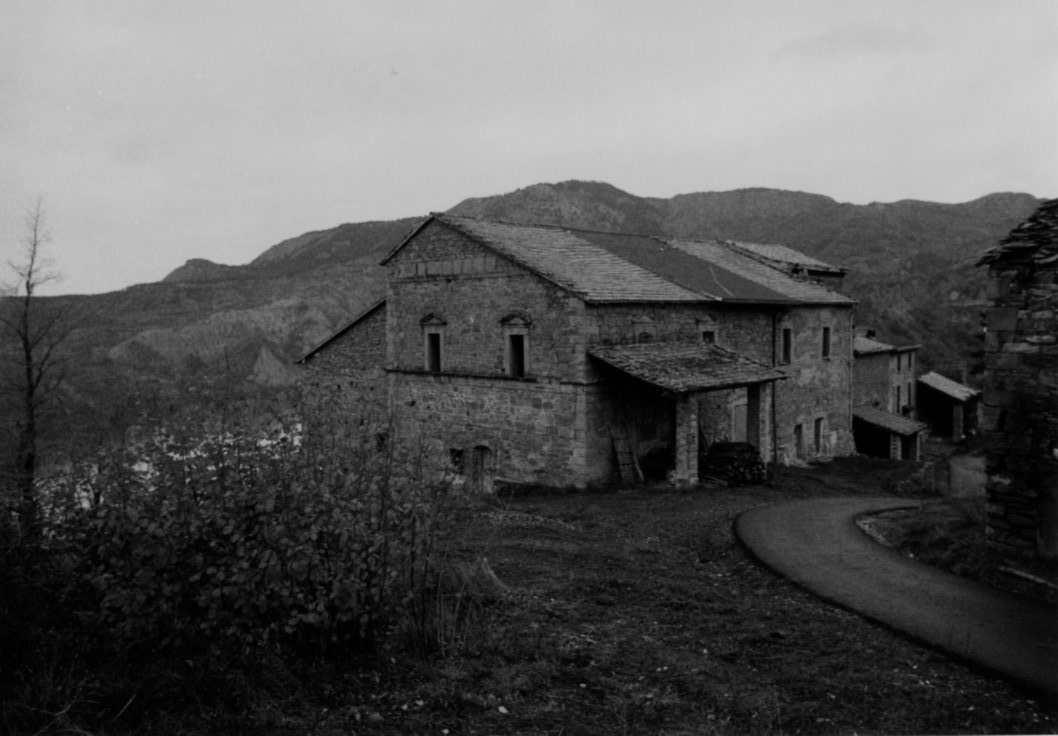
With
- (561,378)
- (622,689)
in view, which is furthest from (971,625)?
(561,378)

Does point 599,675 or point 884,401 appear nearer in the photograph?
point 599,675

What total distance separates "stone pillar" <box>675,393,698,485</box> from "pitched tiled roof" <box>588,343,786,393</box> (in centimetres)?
59

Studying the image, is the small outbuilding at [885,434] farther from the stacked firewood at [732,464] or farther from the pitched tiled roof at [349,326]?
the pitched tiled roof at [349,326]

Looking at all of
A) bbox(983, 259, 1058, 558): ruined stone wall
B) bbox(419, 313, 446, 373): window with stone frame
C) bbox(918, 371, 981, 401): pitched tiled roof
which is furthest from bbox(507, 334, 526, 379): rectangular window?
bbox(918, 371, 981, 401): pitched tiled roof

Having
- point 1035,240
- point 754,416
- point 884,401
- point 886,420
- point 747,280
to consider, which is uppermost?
point 747,280

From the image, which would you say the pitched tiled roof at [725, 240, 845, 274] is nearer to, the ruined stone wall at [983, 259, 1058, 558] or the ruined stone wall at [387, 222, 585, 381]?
the ruined stone wall at [387, 222, 585, 381]

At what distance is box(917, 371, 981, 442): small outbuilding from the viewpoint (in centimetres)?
3741

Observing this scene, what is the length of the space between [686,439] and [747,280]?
930cm

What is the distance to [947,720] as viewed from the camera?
582 centimetres

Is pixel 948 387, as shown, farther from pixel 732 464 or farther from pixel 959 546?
pixel 959 546

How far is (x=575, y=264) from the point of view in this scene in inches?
774

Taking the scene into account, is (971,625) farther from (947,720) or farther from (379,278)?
(379,278)

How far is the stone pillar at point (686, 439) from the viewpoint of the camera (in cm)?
1742

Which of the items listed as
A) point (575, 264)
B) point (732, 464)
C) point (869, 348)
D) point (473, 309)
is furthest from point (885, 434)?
point (473, 309)
